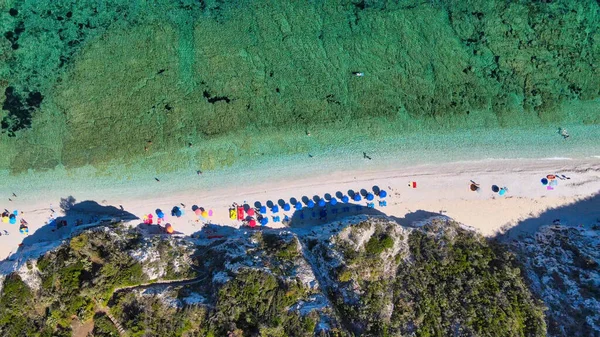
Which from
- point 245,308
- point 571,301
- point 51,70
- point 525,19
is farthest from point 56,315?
point 525,19

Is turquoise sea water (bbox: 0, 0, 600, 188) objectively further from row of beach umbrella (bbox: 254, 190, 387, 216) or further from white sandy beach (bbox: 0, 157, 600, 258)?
row of beach umbrella (bbox: 254, 190, 387, 216)

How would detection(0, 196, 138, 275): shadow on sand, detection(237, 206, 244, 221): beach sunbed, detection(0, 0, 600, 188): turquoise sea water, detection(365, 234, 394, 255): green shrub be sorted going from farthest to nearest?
detection(0, 0, 600, 188): turquoise sea water, detection(237, 206, 244, 221): beach sunbed, detection(0, 196, 138, 275): shadow on sand, detection(365, 234, 394, 255): green shrub

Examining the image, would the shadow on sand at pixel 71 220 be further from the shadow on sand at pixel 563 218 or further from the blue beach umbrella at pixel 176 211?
the shadow on sand at pixel 563 218

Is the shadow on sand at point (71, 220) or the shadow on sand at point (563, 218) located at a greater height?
the shadow on sand at point (71, 220)

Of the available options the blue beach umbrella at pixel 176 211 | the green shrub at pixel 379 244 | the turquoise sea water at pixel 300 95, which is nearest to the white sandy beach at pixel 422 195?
the blue beach umbrella at pixel 176 211

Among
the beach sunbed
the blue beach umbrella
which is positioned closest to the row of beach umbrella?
the beach sunbed
